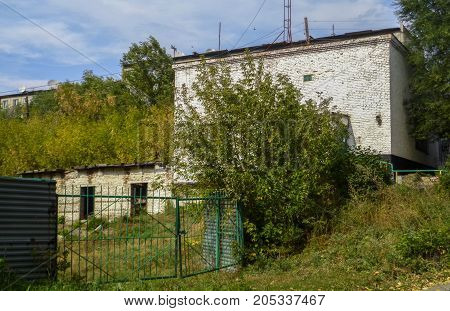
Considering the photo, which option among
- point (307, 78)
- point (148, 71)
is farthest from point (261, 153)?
point (148, 71)

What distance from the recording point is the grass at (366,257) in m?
8.94

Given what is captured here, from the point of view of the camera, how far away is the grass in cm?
894

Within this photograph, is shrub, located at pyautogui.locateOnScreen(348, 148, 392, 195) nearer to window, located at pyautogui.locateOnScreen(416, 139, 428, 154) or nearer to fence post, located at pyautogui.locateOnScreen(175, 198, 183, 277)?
fence post, located at pyautogui.locateOnScreen(175, 198, 183, 277)

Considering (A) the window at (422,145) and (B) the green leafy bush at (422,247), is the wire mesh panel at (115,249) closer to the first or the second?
(B) the green leafy bush at (422,247)

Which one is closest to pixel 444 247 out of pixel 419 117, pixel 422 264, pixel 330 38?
pixel 422 264

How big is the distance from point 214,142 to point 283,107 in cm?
208

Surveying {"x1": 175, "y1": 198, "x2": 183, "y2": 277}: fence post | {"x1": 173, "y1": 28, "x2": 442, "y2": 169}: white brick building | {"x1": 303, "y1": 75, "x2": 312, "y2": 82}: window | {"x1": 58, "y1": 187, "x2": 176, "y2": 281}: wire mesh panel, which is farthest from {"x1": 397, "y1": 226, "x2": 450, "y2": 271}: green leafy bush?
{"x1": 303, "y1": 75, "x2": 312, "y2": 82}: window

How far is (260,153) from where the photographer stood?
1263 centimetres

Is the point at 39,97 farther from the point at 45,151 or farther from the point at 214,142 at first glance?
the point at 214,142

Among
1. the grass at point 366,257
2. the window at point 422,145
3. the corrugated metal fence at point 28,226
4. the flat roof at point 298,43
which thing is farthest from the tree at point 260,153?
the window at point 422,145

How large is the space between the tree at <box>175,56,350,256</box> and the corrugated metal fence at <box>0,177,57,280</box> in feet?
15.8

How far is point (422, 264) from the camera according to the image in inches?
391

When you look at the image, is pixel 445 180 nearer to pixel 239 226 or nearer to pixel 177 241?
pixel 239 226

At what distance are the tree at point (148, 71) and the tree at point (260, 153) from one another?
2500cm
